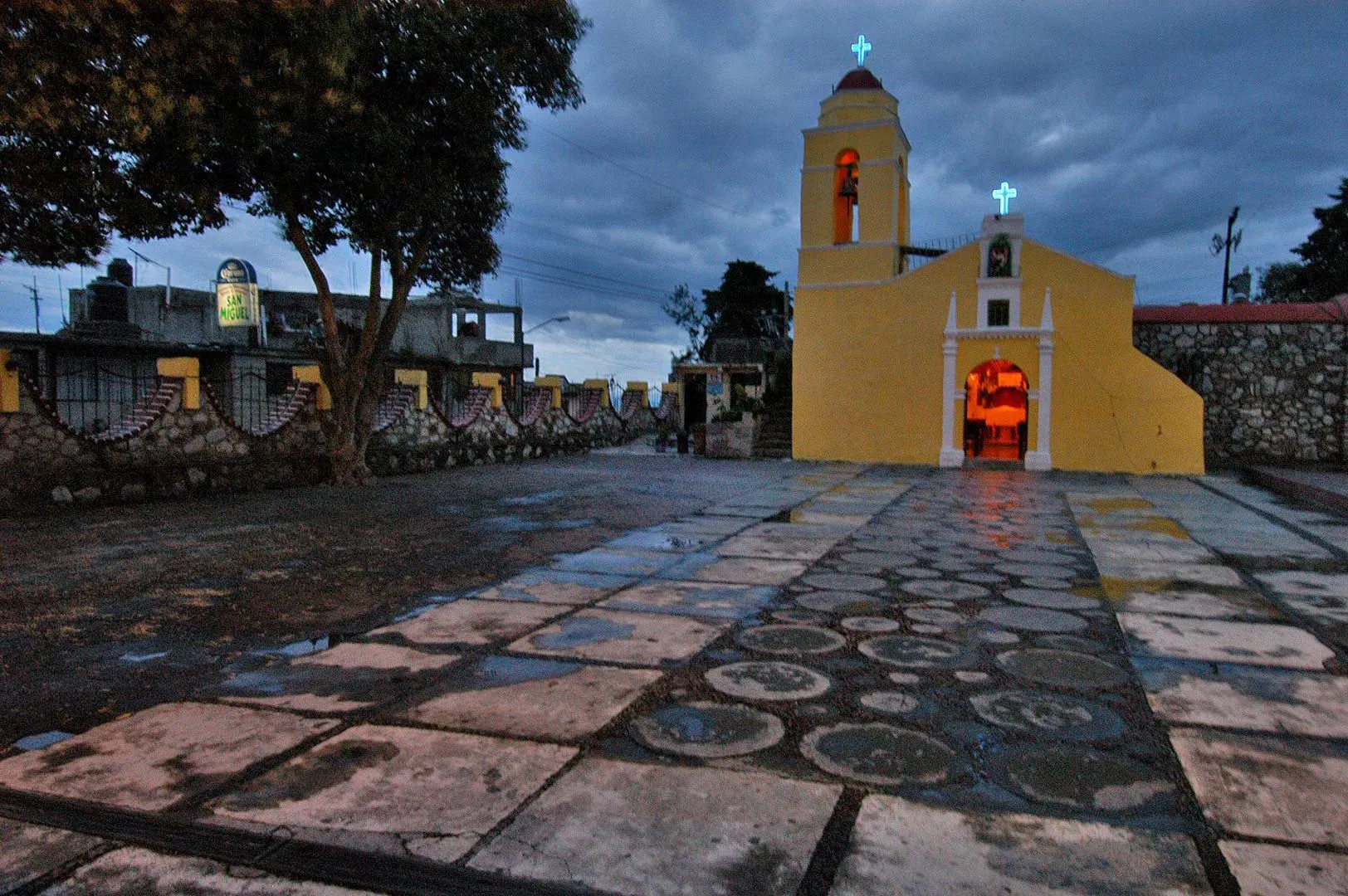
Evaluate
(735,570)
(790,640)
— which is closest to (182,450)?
(735,570)

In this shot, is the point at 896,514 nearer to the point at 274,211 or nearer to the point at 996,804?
the point at 996,804

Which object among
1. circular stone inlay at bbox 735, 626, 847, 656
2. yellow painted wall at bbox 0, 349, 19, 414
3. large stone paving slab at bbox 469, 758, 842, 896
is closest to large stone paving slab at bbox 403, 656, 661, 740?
large stone paving slab at bbox 469, 758, 842, 896

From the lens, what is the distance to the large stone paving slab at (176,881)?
190 centimetres

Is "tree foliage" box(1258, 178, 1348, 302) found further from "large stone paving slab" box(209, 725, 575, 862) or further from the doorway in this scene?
A: "large stone paving slab" box(209, 725, 575, 862)

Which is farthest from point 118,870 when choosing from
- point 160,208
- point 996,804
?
point 160,208

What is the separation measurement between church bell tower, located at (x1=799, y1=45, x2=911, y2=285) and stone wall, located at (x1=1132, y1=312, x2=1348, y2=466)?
516 cm

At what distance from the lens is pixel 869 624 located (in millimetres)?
4309

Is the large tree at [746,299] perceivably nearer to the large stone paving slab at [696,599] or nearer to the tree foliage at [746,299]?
the tree foliage at [746,299]

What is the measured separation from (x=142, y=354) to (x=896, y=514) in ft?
57.9

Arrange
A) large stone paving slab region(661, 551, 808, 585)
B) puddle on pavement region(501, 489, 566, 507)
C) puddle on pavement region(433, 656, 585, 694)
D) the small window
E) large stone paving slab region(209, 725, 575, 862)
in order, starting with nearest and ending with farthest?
large stone paving slab region(209, 725, 575, 862) → puddle on pavement region(433, 656, 585, 694) → large stone paving slab region(661, 551, 808, 585) → puddle on pavement region(501, 489, 566, 507) → the small window

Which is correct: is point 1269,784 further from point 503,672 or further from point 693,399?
point 693,399

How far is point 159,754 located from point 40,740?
0.53 m

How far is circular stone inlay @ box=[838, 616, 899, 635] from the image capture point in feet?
13.8

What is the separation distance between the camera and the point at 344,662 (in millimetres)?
3672
